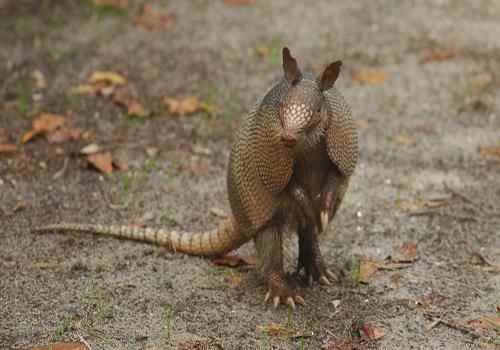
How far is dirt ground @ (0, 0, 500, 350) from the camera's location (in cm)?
438

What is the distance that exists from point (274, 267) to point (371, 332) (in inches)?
26.0

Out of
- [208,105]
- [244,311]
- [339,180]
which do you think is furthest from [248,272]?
[208,105]

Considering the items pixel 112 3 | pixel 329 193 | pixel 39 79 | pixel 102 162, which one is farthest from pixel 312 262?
pixel 112 3

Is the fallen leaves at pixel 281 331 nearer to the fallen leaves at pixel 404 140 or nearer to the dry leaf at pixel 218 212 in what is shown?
the dry leaf at pixel 218 212

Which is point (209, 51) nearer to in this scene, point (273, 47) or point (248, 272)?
point (273, 47)

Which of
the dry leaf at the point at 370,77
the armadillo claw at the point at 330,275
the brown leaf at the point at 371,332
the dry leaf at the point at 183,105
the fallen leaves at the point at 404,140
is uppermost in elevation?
the dry leaf at the point at 370,77

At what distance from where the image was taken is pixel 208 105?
729 cm

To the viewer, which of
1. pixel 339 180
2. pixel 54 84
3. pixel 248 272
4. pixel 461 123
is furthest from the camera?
pixel 54 84

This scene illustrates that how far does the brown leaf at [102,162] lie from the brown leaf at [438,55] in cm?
356

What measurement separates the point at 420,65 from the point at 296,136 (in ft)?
15.6

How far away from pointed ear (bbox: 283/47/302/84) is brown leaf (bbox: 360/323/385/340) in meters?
1.29

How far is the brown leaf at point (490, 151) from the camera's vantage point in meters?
6.60

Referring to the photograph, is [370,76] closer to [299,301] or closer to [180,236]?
[180,236]

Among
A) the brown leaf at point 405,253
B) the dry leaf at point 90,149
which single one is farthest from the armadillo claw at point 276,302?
the dry leaf at point 90,149
